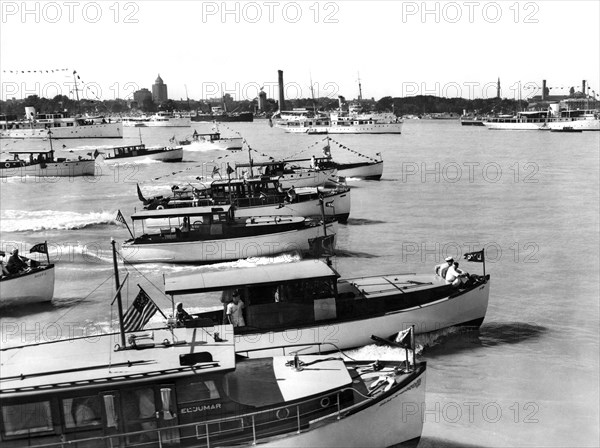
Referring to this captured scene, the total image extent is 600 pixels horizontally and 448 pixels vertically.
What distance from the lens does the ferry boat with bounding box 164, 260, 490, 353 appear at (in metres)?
19.0

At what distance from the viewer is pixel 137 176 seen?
259 ft

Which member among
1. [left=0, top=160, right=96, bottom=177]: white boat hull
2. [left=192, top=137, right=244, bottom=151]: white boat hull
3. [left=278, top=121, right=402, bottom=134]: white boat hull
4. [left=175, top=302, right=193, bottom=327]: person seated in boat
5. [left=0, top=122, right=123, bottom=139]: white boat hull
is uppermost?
[left=0, top=122, right=123, bottom=139]: white boat hull

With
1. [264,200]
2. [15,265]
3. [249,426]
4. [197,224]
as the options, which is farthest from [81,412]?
[264,200]

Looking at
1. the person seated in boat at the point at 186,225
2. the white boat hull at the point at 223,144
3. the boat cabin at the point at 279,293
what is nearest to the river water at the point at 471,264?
the person seated in boat at the point at 186,225

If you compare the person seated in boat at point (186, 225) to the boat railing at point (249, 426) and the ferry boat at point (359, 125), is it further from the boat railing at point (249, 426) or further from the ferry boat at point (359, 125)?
the ferry boat at point (359, 125)

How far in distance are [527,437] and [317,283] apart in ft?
20.9

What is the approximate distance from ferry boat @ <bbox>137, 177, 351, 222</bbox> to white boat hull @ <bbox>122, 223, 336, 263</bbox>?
6.27m

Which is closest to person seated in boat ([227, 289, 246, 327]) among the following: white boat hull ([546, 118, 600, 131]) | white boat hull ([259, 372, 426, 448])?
white boat hull ([259, 372, 426, 448])

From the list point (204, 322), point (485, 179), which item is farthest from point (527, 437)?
point (485, 179)

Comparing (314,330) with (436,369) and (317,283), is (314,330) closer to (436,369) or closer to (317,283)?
(317,283)

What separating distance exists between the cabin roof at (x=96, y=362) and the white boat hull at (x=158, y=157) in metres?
75.2

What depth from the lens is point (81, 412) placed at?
12.4 m

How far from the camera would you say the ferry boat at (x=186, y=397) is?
12.2 meters

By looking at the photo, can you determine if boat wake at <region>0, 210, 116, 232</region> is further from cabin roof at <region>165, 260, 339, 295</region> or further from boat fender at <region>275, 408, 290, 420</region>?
boat fender at <region>275, 408, 290, 420</region>
